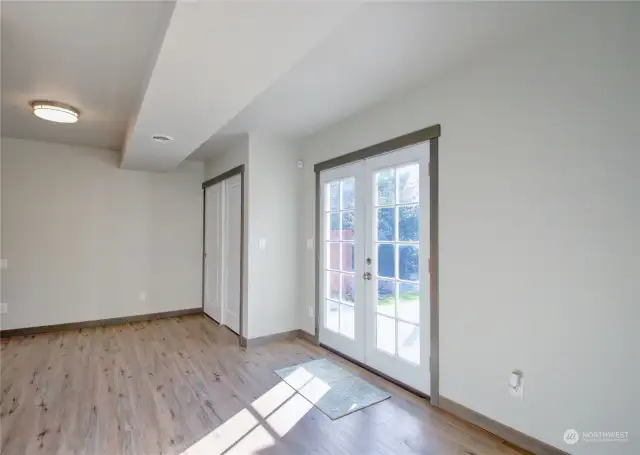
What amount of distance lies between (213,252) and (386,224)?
10.0 ft

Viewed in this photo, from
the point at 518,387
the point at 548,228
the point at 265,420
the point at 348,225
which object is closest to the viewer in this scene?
the point at 548,228

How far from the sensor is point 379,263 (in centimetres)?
314

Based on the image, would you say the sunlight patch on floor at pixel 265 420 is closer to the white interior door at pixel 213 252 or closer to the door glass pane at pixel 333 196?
the door glass pane at pixel 333 196

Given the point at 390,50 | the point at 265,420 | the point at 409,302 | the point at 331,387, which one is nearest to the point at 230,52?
the point at 390,50

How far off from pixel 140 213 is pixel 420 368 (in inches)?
172

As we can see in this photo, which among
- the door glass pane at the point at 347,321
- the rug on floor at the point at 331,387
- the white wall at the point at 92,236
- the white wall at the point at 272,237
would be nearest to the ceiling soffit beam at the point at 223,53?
the white wall at the point at 272,237

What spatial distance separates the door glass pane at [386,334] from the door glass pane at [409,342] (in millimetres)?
71

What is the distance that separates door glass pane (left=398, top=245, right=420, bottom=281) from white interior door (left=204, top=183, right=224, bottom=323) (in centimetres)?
285

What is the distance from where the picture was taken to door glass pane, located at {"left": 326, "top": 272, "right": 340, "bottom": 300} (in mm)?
3686

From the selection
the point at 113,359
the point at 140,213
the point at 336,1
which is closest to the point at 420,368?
the point at 336,1

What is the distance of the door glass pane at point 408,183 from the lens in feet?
9.15

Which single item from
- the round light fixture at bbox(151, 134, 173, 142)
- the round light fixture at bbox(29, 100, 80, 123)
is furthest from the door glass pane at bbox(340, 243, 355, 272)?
the round light fixture at bbox(29, 100, 80, 123)

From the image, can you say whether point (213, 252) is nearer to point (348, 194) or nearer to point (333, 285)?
point (333, 285)

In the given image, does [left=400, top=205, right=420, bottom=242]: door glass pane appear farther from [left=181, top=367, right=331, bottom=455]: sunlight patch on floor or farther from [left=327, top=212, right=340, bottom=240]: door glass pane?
[left=181, top=367, right=331, bottom=455]: sunlight patch on floor
